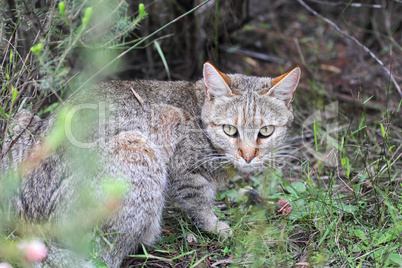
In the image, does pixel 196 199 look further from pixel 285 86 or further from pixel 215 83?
pixel 285 86

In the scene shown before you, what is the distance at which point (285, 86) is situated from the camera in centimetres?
350

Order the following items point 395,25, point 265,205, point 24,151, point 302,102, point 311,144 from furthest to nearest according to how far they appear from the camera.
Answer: point 395,25 < point 302,102 < point 311,144 < point 265,205 < point 24,151

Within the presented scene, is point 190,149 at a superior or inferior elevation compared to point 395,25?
superior

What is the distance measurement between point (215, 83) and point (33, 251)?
6.09 ft

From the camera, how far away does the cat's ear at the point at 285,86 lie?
341cm

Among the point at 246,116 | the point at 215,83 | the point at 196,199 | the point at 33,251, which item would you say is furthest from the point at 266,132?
the point at 33,251

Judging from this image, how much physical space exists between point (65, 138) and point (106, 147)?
0.95ft

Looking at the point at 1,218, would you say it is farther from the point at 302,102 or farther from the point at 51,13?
the point at 302,102

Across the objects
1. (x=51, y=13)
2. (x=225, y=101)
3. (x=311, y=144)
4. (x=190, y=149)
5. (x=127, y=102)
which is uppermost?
(x=51, y=13)

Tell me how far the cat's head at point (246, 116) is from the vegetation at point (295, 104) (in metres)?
0.38

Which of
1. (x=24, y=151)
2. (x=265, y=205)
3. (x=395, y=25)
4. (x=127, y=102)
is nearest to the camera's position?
(x=24, y=151)

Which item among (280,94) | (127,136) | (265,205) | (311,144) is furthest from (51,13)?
(311,144)

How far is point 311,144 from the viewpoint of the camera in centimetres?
486

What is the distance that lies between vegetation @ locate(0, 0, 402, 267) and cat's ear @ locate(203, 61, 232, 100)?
1.64 ft
